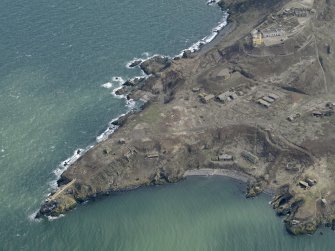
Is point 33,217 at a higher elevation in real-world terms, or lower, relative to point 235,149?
higher

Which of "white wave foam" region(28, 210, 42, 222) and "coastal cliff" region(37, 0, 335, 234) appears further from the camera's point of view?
"coastal cliff" region(37, 0, 335, 234)

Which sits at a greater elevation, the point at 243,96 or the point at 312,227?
the point at 243,96

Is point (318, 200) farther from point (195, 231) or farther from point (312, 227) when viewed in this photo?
point (195, 231)

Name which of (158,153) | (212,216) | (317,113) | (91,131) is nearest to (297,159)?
(317,113)

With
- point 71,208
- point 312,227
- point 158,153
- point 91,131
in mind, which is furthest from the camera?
point 91,131

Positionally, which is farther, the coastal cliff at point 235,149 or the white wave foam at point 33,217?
the coastal cliff at point 235,149

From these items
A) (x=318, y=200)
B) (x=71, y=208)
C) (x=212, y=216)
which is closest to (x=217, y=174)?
(x=212, y=216)

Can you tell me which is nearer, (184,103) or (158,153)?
(158,153)

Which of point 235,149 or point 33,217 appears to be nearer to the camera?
point 33,217

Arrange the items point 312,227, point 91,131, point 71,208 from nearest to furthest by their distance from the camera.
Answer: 1. point 312,227
2. point 71,208
3. point 91,131
